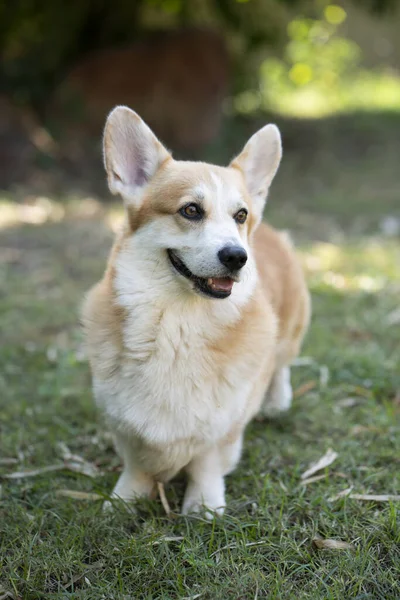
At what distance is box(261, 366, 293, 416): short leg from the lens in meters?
3.70

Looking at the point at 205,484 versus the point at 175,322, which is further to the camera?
the point at 205,484

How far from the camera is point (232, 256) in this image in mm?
2527

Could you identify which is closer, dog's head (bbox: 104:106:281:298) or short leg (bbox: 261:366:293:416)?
dog's head (bbox: 104:106:281:298)

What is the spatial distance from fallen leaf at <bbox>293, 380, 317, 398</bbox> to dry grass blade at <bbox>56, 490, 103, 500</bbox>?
4.60ft

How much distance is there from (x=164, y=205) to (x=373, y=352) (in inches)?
85.3

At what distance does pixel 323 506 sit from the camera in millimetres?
2730

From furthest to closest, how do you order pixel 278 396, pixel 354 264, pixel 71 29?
1. pixel 71 29
2. pixel 354 264
3. pixel 278 396

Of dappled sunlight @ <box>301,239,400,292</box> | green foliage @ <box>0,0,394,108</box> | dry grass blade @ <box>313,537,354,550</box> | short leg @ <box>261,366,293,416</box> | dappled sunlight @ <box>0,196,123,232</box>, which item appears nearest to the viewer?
dry grass blade @ <box>313,537,354,550</box>

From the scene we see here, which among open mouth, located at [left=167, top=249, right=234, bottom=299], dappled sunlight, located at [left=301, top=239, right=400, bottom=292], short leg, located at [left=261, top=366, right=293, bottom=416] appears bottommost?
dappled sunlight, located at [left=301, top=239, right=400, bottom=292]

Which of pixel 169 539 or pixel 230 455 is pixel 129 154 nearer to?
pixel 230 455

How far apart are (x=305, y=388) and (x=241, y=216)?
1.50 m

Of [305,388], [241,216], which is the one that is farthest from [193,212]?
[305,388]

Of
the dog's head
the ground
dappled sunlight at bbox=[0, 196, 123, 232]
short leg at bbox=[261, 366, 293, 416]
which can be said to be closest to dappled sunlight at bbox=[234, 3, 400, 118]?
dappled sunlight at bbox=[0, 196, 123, 232]

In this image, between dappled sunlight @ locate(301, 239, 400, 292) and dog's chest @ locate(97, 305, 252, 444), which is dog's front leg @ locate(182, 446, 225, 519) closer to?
dog's chest @ locate(97, 305, 252, 444)
